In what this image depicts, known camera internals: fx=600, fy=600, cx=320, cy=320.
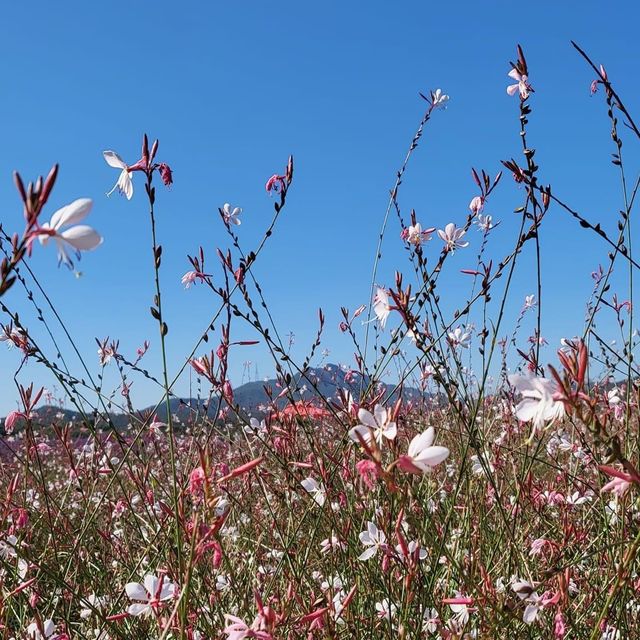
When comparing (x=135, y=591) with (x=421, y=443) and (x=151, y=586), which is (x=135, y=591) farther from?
(x=421, y=443)

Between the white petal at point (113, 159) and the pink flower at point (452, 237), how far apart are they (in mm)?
1151

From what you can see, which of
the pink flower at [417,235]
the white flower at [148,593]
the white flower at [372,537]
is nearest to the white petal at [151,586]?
the white flower at [148,593]

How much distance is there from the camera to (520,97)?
1.81 m

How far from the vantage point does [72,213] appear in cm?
72

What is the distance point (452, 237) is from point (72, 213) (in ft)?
5.48

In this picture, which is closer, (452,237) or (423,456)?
(423,456)

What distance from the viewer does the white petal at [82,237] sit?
709 millimetres

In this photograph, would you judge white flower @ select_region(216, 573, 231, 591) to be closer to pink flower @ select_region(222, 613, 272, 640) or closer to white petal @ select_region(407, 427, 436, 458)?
pink flower @ select_region(222, 613, 272, 640)

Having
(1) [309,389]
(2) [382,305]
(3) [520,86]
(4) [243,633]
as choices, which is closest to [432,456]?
(4) [243,633]

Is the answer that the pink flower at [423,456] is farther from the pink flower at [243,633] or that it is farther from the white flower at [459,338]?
the white flower at [459,338]

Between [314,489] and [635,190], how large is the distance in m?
1.33

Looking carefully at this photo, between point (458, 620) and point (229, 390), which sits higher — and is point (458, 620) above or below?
below

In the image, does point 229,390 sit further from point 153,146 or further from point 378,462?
point 378,462

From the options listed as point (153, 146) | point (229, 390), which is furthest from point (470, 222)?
point (153, 146)
